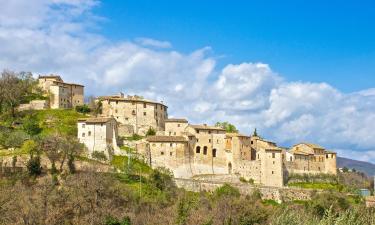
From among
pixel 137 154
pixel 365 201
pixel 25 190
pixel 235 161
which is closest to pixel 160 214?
pixel 25 190

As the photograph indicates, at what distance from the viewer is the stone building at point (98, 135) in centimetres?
8100

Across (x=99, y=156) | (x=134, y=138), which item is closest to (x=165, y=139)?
(x=134, y=138)

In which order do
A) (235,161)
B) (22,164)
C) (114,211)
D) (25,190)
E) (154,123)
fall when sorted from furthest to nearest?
(154,123) → (235,161) → (22,164) → (25,190) → (114,211)

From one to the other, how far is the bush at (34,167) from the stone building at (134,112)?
1972 centimetres

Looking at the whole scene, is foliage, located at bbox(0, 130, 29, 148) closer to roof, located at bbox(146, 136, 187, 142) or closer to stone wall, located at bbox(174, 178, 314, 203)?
roof, located at bbox(146, 136, 187, 142)

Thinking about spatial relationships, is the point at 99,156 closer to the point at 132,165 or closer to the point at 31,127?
the point at 132,165

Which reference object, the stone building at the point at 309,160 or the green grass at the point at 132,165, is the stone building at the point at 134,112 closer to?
the green grass at the point at 132,165

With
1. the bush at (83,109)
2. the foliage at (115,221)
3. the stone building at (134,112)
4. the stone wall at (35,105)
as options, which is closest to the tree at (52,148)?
the stone building at (134,112)

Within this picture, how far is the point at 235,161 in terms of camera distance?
87.9 metres

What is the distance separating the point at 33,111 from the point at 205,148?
97.7 ft

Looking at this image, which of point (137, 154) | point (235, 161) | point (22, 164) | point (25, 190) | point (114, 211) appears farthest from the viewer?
point (235, 161)

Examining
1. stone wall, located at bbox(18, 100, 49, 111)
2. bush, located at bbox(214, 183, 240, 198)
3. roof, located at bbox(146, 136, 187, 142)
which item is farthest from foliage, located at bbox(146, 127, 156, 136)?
stone wall, located at bbox(18, 100, 49, 111)

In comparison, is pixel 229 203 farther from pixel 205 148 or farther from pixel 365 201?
pixel 365 201

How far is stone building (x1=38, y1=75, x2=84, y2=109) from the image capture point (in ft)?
318
